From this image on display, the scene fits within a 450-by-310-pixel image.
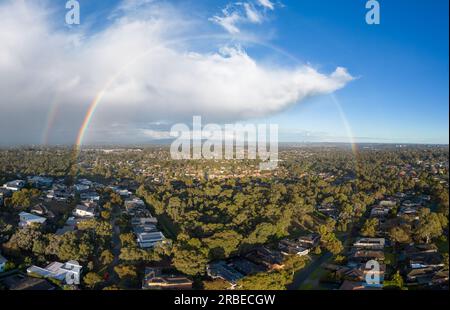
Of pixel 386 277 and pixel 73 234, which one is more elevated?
pixel 73 234

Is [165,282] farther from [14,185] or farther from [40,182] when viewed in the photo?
[40,182]

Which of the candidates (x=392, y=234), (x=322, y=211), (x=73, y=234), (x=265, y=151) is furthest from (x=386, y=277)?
(x=265, y=151)

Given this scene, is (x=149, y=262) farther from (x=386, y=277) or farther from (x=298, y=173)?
(x=298, y=173)

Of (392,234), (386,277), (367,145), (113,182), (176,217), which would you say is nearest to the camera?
(386,277)

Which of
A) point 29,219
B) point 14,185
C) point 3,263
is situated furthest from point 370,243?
point 14,185

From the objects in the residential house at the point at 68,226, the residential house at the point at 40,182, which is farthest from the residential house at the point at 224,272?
the residential house at the point at 40,182

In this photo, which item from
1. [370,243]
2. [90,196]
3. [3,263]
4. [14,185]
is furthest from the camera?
[14,185]

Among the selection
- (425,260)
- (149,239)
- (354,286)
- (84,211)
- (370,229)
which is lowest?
(354,286)

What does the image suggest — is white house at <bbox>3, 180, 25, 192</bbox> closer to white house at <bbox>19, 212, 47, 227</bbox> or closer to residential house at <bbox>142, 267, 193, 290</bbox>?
white house at <bbox>19, 212, 47, 227</bbox>
